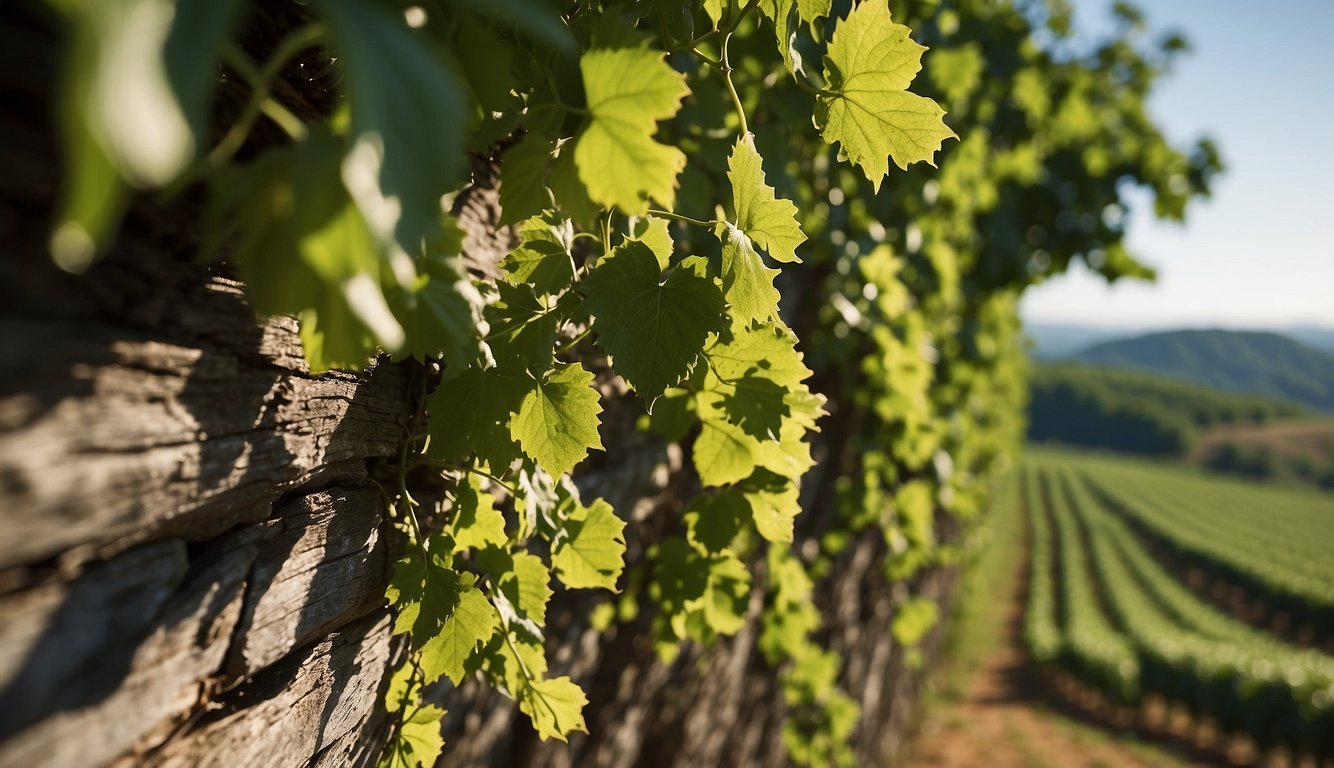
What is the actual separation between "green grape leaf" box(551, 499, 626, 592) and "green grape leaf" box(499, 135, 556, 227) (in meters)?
0.61

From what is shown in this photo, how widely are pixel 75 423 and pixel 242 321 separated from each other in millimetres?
259

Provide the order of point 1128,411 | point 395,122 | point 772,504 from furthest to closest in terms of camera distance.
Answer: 1. point 1128,411
2. point 772,504
3. point 395,122

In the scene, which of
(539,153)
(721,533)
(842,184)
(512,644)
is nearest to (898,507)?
(842,184)

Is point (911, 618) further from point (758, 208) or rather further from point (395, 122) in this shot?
point (395, 122)

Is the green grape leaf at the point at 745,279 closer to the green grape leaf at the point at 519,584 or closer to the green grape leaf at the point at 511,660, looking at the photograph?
the green grape leaf at the point at 519,584

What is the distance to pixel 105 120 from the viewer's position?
1.13ft

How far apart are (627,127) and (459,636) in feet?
2.72

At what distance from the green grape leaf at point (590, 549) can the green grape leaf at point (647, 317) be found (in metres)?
0.43

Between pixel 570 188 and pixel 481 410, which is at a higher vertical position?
pixel 570 188

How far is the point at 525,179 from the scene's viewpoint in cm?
100

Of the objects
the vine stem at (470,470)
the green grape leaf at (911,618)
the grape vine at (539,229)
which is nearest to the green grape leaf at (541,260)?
the grape vine at (539,229)

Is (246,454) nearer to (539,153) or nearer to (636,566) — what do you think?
(539,153)

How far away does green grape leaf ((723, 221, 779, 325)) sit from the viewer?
105 centimetres

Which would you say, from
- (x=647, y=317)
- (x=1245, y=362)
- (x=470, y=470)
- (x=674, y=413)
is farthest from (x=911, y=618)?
(x=1245, y=362)
